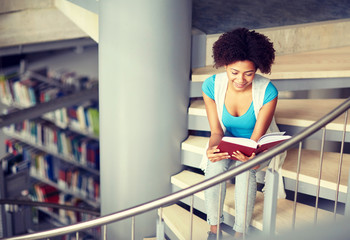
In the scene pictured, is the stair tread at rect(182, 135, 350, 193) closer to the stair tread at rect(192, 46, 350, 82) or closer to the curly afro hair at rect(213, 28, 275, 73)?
the stair tread at rect(192, 46, 350, 82)

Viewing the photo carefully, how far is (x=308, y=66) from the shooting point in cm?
286

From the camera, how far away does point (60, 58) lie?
5.71m

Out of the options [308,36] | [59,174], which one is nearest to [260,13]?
[308,36]

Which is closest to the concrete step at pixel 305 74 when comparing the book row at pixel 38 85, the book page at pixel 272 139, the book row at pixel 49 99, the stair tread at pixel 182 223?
the book page at pixel 272 139

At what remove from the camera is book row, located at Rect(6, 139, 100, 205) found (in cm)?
510

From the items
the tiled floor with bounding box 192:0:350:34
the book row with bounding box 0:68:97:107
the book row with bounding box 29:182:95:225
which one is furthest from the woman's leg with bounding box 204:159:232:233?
the book row with bounding box 29:182:95:225

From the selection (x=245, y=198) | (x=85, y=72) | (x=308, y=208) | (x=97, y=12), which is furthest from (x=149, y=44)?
(x=85, y=72)

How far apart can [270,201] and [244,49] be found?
2.46 ft

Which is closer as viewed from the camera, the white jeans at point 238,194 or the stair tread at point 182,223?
the white jeans at point 238,194

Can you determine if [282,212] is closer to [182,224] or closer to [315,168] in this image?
[315,168]

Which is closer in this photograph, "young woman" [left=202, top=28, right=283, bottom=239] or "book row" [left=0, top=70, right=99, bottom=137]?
"young woman" [left=202, top=28, right=283, bottom=239]

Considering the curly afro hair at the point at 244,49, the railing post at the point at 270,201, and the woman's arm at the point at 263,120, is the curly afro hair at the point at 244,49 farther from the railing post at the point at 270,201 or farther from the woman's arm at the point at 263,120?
the railing post at the point at 270,201

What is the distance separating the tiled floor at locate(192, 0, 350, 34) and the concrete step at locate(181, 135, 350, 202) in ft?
2.68

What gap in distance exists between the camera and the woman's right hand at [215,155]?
7.41ft
